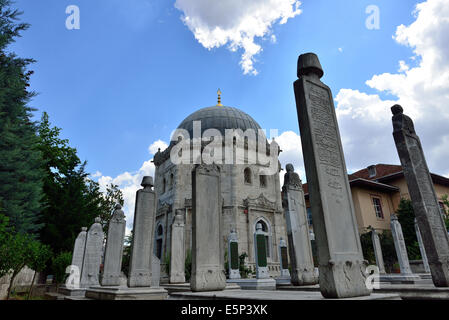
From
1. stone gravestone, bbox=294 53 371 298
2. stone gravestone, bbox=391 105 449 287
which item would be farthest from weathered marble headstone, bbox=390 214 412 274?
stone gravestone, bbox=294 53 371 298

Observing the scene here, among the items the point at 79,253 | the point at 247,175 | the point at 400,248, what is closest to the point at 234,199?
the point at 247,175

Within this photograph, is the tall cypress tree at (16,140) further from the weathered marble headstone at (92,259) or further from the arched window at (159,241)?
the arched window at (159,241)

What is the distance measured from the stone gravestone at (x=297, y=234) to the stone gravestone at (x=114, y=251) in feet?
19.1

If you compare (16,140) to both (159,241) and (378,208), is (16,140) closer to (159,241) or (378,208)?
(159,241)

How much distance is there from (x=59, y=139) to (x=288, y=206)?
21.6 metres

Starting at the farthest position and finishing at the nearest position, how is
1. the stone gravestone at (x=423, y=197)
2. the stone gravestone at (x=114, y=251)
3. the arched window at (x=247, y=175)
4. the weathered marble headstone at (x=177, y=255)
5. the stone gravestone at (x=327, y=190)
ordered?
the arched window at (x=247, y=175) < the weathered marble headstone at (x=177, y=255) < the stone gravestone at (x=114, y=251) < the stone gravestone at (x=423, y=197) < the stone gravestone at (x=327, y=190)

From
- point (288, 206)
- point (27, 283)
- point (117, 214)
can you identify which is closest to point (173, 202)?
point (27, 283)

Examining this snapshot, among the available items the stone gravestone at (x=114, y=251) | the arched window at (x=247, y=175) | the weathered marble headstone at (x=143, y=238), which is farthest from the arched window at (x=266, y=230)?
the weathered marble headstone at (x=143, y=238)

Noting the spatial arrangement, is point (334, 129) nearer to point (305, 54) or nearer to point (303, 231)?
point (305, 54)

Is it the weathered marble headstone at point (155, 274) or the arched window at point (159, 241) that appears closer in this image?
the weathered marble headstone at point (155, 274)

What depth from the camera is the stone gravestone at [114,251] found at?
28.7ft

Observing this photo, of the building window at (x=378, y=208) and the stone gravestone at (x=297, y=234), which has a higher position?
the building window at (x=378, y=208)

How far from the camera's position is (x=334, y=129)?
4.35 metres

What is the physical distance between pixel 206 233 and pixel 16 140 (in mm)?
11848
